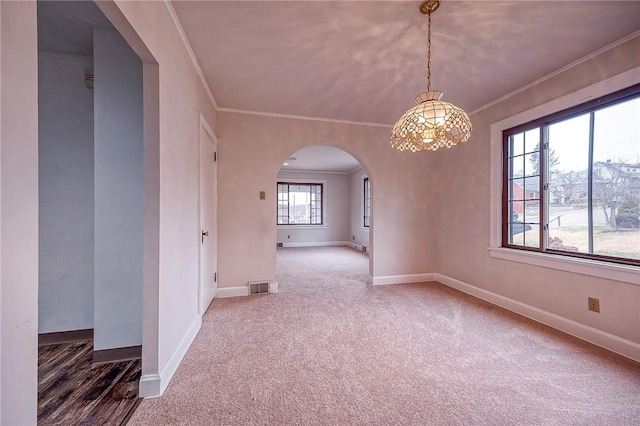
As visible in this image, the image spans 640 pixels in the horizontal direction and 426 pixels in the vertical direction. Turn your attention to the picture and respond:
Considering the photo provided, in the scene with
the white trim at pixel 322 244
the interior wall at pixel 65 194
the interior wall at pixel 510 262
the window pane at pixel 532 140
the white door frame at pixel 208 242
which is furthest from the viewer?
the white trim at pixel 322 244

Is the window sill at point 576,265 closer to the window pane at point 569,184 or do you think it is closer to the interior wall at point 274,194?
the window pane at point 569,184

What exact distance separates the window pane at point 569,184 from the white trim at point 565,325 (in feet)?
2.23

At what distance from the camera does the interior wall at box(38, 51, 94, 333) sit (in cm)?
221

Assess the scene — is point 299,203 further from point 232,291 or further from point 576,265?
point 576,265

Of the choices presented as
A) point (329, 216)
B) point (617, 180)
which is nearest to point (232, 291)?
point (617, 180)

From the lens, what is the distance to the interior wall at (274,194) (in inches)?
131

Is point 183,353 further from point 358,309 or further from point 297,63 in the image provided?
point 297,63

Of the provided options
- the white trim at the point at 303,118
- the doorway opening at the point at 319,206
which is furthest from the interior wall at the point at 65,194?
the doorway opening at the point at 319,206

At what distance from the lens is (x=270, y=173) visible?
345cm

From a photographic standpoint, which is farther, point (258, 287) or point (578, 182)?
point (258, 287)

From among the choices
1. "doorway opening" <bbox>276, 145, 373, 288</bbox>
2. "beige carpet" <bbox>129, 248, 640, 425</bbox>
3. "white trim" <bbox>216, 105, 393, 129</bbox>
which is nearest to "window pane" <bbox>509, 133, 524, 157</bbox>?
"white trim" <bbox>216, 105, 393, 129</bbox>

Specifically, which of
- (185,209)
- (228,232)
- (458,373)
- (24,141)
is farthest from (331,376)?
(228,232)

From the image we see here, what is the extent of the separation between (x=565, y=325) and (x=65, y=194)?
471cm

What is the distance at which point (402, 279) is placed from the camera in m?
3.90
